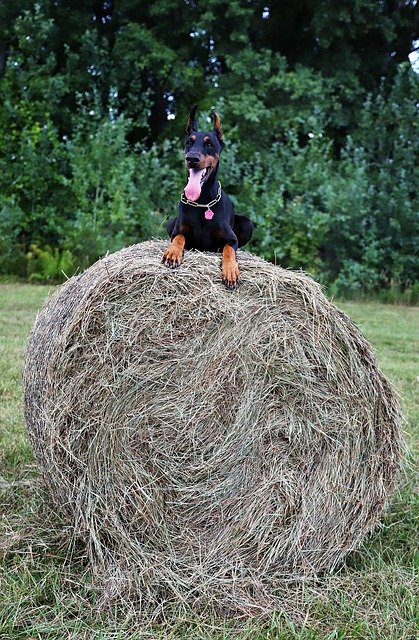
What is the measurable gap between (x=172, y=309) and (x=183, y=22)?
15.5m

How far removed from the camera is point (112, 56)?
17297mm

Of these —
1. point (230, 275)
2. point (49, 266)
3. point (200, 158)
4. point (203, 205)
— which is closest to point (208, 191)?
point (203, 205)

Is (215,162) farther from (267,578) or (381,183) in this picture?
(381,183)

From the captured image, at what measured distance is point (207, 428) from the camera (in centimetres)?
343

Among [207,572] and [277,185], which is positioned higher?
[277,185]

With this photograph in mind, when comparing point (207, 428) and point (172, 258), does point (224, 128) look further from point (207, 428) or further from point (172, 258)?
point (207, 428)

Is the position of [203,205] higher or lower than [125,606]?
higher

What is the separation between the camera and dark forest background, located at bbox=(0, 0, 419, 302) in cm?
1537

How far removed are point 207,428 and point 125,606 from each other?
2.91 feet

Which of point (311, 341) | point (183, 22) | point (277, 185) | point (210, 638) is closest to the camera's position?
point (210, 638)

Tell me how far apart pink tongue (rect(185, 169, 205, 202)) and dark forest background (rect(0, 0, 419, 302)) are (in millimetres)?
10127

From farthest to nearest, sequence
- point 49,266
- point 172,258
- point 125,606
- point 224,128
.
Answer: point 224,128 → point 49,266 → point 172,258 → point 125,606

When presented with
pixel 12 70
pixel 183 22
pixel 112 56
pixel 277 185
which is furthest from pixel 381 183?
pixel 12 70

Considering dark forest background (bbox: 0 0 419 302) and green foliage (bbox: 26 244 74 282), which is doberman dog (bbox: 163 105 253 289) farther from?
dark forest background (bbox: 0 0 419 302)
